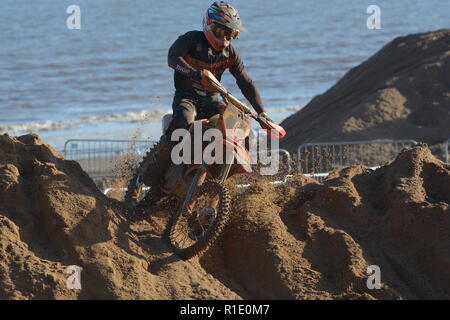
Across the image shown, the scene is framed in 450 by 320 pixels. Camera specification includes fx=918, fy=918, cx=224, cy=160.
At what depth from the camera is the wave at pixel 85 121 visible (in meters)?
23.4

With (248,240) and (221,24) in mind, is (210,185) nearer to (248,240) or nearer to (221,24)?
(248,240)

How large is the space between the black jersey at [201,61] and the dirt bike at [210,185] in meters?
0.57

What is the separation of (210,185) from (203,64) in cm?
148

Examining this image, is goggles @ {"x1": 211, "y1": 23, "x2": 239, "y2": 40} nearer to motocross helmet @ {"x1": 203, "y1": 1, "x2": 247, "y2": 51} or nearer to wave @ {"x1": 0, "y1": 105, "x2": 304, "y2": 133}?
motocross helmet @ {"x1": 203, "y1": 1, "x2": 247, "y2": 51}

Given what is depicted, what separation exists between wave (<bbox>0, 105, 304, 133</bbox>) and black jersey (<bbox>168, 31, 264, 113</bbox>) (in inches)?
513

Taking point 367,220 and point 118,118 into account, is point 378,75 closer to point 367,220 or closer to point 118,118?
point 118,118

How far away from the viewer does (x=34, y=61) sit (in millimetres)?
33438

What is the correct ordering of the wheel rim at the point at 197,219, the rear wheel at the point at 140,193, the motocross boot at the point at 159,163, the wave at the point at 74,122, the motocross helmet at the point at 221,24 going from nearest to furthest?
the wheel rim at the point at 197,219, the motocross helmet at the point at 221,24, the motocross boot at the point at 159,163, the rear wheel at the point at 140,193, the wave at the point at 74,122

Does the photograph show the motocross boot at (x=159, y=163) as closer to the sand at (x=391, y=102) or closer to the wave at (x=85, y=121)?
the sand at (x=391, y=102)

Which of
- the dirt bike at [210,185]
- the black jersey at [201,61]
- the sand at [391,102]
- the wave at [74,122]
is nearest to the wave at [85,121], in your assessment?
the wave at [74,122]

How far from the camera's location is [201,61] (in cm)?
938

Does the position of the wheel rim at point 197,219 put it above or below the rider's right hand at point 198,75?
below

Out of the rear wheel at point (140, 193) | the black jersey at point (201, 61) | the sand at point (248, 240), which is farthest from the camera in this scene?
the rear wheel at point (140, 193)

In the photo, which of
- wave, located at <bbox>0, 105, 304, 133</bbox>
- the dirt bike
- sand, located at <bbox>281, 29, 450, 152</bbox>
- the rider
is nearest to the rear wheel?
the rider
